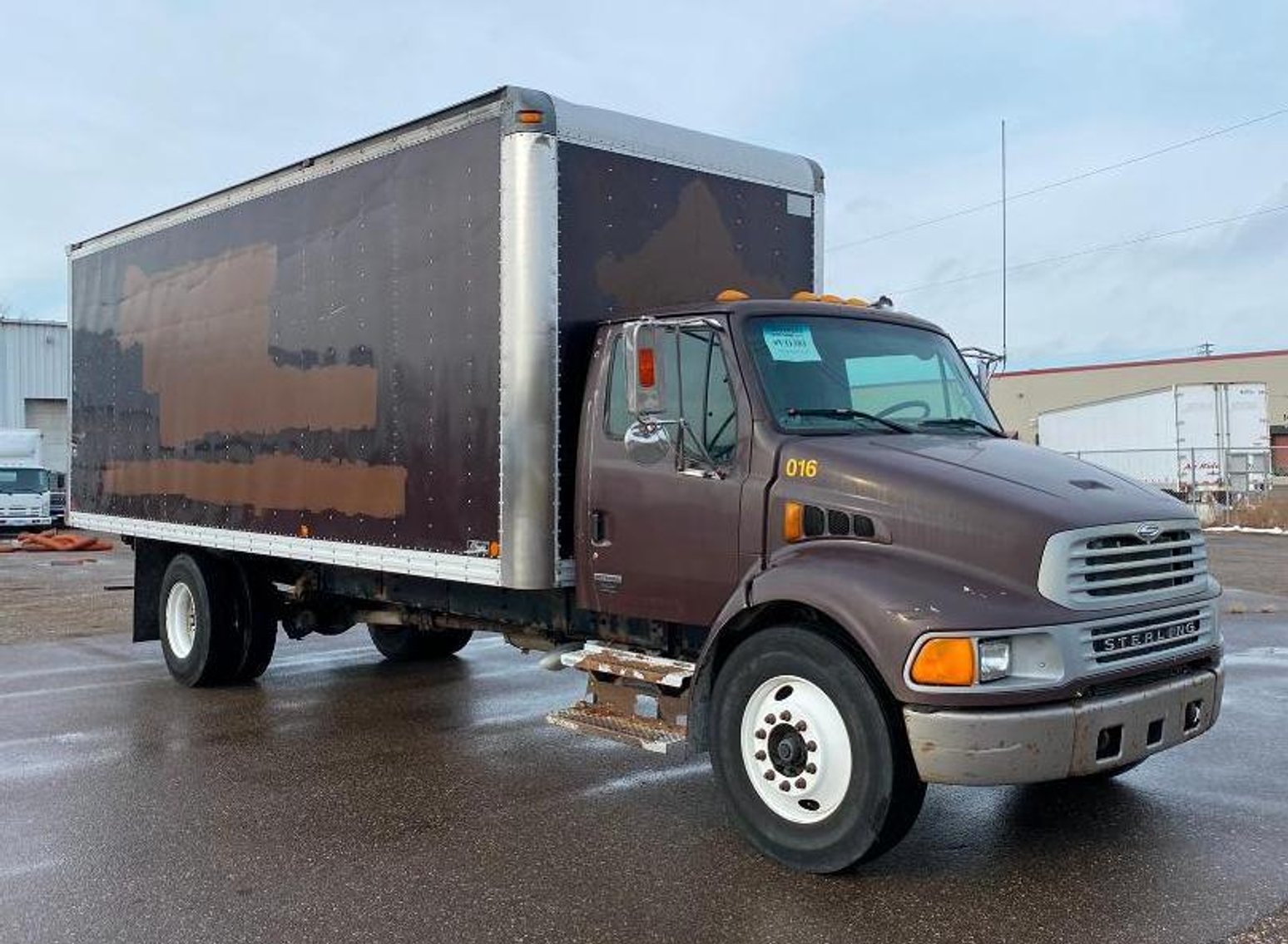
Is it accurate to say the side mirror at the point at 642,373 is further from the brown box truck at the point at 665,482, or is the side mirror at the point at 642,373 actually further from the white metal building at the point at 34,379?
the white metal building at the point at 34,379

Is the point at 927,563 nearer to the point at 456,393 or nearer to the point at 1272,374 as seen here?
the point at 456,393

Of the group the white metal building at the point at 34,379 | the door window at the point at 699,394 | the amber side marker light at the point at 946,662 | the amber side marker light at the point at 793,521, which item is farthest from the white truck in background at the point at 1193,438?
the white metal building at the point at 34,379

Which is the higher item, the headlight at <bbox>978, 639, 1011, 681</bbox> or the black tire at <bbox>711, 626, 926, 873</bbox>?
the headlight at <bbox>978, 639, 1011, 681</bbox>

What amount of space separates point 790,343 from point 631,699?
1925 millimetres

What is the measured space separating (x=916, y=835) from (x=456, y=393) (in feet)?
10.8

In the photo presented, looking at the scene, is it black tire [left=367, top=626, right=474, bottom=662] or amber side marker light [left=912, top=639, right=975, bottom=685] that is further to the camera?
black tire [left=367, top=626, right=474, bottom=662]

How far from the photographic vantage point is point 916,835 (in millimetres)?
5453

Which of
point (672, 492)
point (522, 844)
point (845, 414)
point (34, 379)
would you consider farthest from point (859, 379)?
point (34, 379)

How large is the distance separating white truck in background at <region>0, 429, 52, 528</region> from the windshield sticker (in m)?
29.8

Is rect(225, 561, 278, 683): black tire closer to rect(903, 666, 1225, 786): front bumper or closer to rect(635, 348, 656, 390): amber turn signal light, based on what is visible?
rect(635, 348, 656, 390): amber turn signal light

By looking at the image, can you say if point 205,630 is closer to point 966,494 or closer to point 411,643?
point 411,643

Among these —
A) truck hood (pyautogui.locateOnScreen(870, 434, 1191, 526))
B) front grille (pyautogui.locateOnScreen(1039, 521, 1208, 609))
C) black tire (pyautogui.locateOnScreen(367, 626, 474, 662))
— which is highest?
truck hood (pyautogui.locateOnScreen(870, 434, 1191, 526))

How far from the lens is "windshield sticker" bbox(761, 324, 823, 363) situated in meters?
5.65

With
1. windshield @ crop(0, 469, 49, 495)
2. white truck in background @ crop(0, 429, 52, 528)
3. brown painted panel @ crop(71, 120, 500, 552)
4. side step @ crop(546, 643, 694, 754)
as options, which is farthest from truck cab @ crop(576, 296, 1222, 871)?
windshield @ crop(0, 469, 49, 495)
